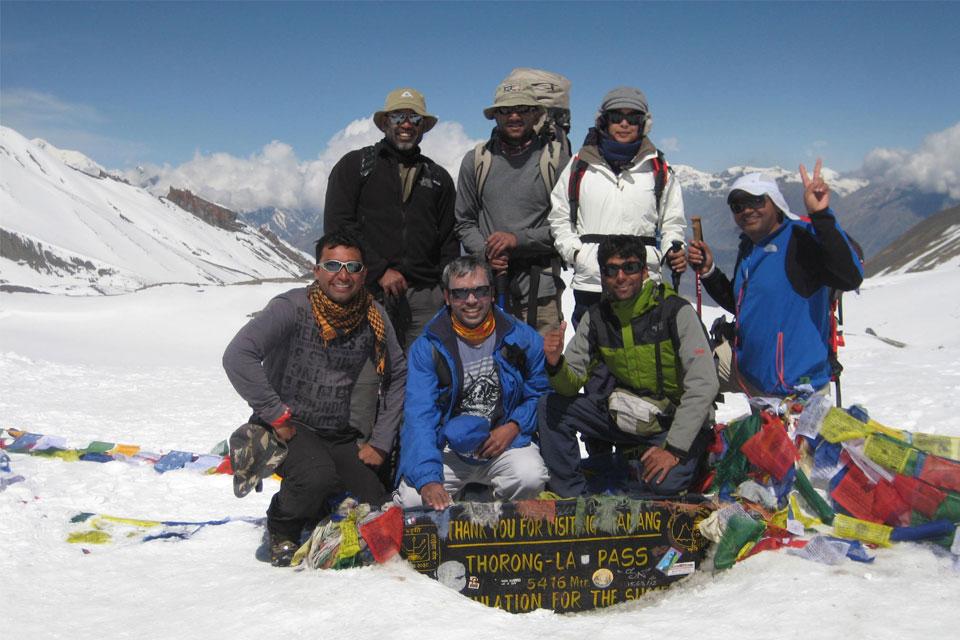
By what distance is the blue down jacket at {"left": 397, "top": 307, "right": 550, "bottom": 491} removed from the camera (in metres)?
4.51

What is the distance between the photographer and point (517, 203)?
19.0 feet

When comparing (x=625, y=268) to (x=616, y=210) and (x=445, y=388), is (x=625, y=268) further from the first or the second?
(x=445, y=388)

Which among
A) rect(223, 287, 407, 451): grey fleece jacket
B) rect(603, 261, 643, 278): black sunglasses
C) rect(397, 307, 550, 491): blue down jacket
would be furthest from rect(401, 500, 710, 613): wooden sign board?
rect(603, 261, 643, 278): black sunglasses

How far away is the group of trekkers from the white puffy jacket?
11 millimetres

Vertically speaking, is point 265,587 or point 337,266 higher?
point 337,266

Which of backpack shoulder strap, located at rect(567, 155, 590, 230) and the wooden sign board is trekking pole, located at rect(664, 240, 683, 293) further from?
the wooden sign board

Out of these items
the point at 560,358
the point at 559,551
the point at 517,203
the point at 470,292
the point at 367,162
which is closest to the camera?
the point at 559,551

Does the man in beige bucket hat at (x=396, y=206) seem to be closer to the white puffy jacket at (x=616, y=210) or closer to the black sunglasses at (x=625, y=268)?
the white puffy jacket at (x=616, y=210)

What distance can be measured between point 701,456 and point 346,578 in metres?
2.46

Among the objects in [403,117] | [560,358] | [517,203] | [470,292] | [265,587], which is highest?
[403,117]

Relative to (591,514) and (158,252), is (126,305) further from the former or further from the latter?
(158,252)

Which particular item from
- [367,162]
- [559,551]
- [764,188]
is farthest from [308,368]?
[764,188]

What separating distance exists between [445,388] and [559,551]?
50.1 inches

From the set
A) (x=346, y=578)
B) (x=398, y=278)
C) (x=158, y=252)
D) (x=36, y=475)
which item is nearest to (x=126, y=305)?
(x=36, y=475)
